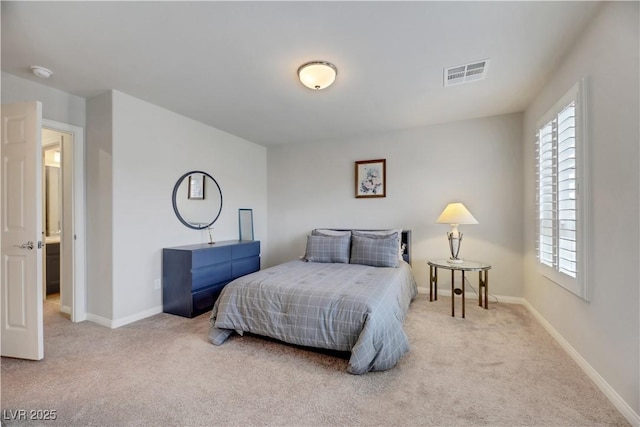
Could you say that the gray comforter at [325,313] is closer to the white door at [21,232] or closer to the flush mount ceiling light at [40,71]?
the white door at [21,232]

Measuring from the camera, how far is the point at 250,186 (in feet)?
16.6

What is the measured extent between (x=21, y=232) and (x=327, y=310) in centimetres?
250

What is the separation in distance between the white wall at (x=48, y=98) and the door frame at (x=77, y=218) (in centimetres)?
12

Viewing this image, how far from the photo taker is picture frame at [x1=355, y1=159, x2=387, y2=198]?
449 centimetres

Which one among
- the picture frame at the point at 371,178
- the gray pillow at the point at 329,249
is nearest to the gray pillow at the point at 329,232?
the gray pillow at the point at 329,249

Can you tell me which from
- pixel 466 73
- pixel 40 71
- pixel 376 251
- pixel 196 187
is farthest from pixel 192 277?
pixel 466 73

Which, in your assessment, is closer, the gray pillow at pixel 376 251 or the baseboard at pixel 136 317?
the baseboard at pixel 136 317

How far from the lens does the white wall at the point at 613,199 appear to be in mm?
1621

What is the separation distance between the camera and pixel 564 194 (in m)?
2.41

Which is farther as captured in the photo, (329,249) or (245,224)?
(245,224)

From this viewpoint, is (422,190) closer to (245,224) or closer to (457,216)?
(457,216)

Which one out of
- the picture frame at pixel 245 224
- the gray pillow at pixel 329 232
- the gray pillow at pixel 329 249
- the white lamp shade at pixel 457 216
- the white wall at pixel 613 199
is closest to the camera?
the white wall at pixel 613 199

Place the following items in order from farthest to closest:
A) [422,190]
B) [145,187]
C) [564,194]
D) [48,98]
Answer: [422,190] → [145,187] → [48,98] → [564,194]

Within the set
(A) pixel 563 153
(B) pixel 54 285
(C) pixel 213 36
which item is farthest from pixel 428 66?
(B) pixel 54 285
